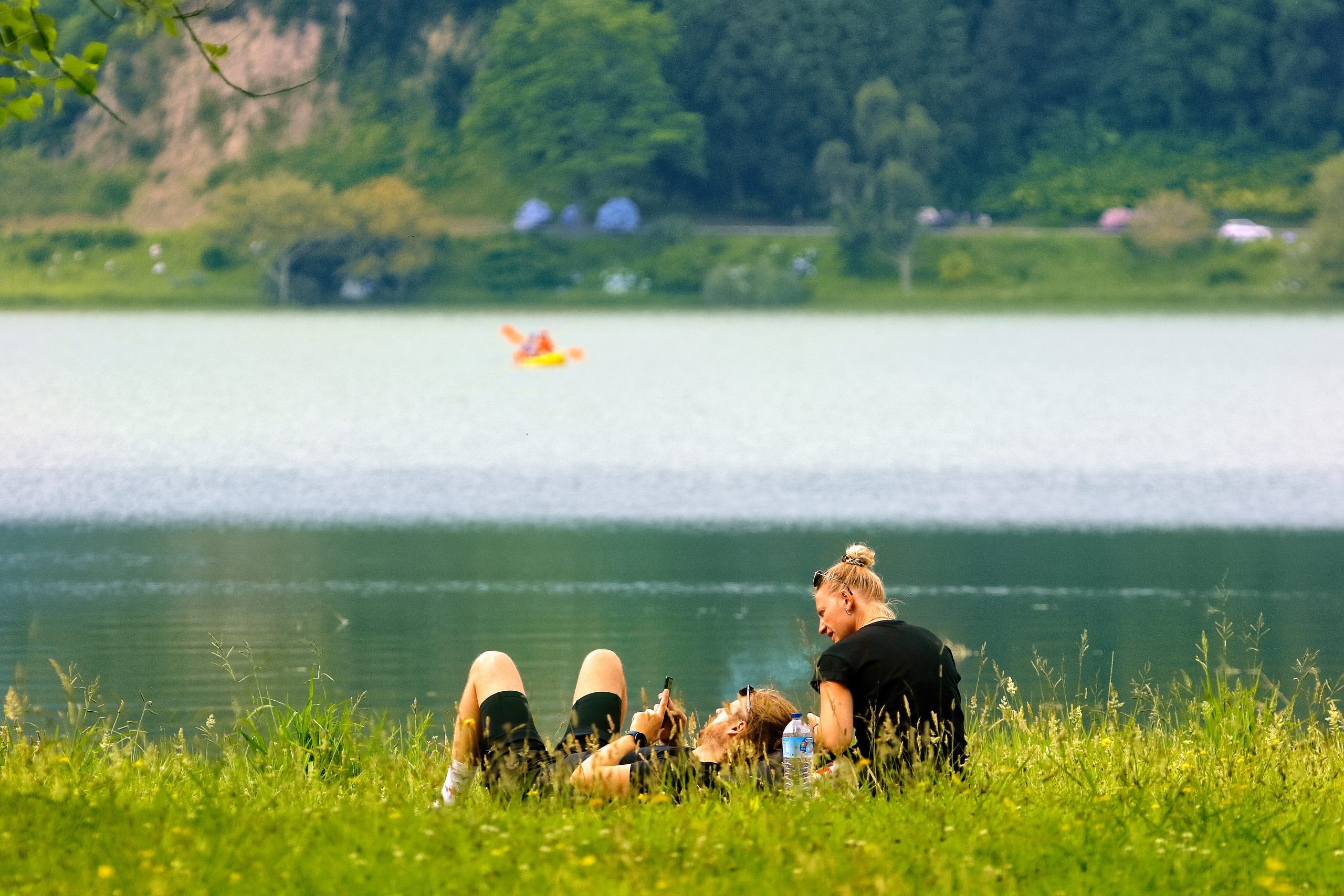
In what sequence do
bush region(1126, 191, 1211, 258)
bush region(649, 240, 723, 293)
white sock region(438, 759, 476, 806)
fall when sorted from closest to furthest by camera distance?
1. white sock region(438, 759, 476, 806)
2. bush region(1126, 191, 1211, 258)
3. bush region(649, 240, 723, 293)

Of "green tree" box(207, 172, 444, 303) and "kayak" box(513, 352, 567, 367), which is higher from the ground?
"green tree" box(207, 172, 444, 303)

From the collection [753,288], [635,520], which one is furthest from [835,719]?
[753,288]

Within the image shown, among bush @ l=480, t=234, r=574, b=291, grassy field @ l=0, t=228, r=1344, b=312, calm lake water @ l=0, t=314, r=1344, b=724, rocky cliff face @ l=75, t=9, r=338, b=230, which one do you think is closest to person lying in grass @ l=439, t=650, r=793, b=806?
calm lake water @ l=0, t=314, r=1344, b=724

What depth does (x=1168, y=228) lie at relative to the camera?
8756 cm

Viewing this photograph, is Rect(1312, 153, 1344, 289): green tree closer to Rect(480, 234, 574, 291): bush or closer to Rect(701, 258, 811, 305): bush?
Rect(701, 258, 811, 305): bush

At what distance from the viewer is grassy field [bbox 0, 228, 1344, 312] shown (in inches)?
3346

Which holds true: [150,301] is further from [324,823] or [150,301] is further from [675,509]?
[324,823]

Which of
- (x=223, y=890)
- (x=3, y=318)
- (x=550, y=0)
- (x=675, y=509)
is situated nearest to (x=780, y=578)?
(x=675, y=509)

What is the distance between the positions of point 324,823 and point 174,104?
5026 inches

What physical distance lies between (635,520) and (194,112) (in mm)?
111952

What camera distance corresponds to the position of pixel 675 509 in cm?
2003

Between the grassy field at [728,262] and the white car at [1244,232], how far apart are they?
61.1 inches

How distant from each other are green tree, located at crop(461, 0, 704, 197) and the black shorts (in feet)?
311

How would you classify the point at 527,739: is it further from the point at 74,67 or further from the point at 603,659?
the point at 74,67
